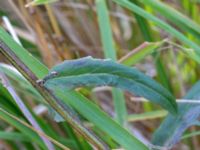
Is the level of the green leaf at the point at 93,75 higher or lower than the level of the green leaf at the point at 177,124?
higher

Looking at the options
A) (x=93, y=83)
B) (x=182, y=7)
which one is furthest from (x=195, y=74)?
(x=93, y=83)

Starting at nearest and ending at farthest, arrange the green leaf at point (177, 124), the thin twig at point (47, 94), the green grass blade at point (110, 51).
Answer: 1. the thin twig at point (47, 94)
2. the green leaf at point (177, 124)
3. the green grass blade at point (110, 51)

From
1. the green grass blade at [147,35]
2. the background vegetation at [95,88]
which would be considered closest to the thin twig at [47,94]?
the background vegetation at [95,88]

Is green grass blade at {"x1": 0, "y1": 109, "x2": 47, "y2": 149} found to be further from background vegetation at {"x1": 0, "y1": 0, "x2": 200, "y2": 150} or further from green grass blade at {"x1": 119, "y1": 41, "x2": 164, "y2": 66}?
green grass blade at {"x1": 119, "y1": 41, "x2": 164, "y2": 66}

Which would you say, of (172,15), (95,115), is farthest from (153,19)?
(95,115)

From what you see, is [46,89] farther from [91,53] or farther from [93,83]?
[91,53]

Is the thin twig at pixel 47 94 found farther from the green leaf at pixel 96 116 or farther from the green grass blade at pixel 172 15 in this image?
the green grass blade at pixel 172 15

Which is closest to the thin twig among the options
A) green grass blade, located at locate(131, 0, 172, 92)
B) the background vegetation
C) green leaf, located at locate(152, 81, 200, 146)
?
the background vegetation

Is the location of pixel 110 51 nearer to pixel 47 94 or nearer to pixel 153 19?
pixel 153 19

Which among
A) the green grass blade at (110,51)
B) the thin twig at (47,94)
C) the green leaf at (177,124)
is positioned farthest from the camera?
the green grass blade at (110,51)
